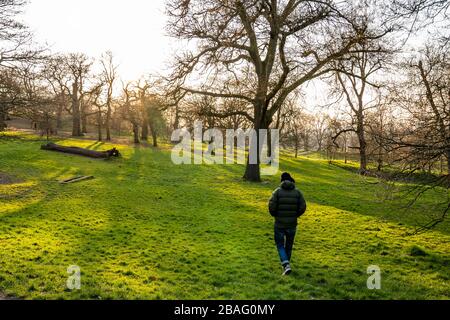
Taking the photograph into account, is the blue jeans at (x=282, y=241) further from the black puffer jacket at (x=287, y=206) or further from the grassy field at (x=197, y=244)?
the grassy field at (x=197, y=244)

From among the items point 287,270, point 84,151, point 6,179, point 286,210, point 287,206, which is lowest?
point 287,270

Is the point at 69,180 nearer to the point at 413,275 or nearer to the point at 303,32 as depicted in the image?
the point at 303,32

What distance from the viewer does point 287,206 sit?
9.14 m

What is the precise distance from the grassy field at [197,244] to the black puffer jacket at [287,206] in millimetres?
1417

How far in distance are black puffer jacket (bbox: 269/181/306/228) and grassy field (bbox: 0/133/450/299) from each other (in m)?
1.42

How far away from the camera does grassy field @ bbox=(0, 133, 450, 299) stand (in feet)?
26.7

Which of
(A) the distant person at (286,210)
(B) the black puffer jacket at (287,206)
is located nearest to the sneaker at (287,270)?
(A) the distant person at (286,210)

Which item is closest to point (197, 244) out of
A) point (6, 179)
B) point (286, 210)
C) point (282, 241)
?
point (282, 241)

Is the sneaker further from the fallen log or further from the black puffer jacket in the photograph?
the fallen log

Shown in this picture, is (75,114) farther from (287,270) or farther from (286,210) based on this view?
(287,270)

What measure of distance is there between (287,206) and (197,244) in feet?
13.0

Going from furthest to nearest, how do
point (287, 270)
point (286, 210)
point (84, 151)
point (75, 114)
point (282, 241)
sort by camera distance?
point (75, 114)
point (84, 151)
point (282, 241)
point (286, 210)
point (287, 270)
